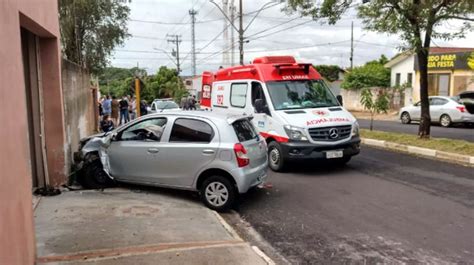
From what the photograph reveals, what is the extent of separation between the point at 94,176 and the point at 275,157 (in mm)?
3911

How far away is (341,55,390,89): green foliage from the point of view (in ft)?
129

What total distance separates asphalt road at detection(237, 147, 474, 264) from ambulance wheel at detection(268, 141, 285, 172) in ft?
0.89

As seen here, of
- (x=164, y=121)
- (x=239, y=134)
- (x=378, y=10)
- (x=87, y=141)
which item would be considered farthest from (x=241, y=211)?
(x=378, y=10)

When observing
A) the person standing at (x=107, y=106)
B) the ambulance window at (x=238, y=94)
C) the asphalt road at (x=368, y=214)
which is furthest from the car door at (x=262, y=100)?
the person standing at (x=107, y=106)

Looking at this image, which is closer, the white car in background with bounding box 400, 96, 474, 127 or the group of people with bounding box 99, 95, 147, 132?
the white car in background with bounding box 400, 96, 474, 127

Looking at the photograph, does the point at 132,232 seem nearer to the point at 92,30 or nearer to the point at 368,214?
the point at 368,214

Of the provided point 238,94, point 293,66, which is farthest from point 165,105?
point 293,66

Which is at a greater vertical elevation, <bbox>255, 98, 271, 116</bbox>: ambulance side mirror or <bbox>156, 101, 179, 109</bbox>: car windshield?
<bbox>255, 98, 271, 116</bbox>: ambulance side mirror

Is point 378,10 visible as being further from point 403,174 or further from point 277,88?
point 403,174

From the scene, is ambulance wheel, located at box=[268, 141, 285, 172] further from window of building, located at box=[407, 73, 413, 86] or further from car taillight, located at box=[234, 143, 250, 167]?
window of building, located at box=[407, 73, 413, 86]

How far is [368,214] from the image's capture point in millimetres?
6633

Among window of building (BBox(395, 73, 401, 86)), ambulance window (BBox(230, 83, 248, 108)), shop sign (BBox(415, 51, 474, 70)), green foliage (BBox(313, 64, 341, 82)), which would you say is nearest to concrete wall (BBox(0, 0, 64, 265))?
ambulance window (BBox(230, 83, 248, 108))

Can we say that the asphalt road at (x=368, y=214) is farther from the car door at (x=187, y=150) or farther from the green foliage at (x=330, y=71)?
the green foliage at (x=330, y=71)

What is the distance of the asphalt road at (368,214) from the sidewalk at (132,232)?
2.49 ft
